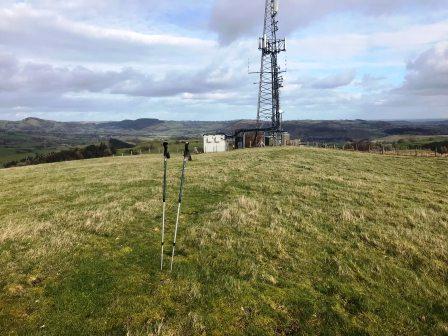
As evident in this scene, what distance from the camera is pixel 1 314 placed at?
9953 millimetres

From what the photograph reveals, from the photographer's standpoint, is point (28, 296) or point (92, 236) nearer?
point (28, 296)

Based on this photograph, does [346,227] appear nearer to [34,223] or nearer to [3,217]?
[34,223]

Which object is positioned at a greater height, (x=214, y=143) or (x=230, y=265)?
(x=214, y=143)

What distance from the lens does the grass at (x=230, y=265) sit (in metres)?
10.1

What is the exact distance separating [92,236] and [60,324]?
20.4ft

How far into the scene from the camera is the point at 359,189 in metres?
25.8

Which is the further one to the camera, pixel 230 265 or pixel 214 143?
pixel 214 143

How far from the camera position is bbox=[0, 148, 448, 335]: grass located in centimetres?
1009

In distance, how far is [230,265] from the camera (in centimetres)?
1309

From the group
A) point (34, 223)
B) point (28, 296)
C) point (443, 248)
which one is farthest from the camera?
point (34, 223)

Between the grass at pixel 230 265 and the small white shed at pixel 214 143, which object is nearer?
the grass at pixel 230 265

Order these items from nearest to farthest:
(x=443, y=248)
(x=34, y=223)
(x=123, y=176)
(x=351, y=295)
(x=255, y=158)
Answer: (x=351, y=295) → (x=443, y=248) → (x=34, y=223) → (x=123, y=176) → (x=255, y=158)

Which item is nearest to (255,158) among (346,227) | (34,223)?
(346,227)

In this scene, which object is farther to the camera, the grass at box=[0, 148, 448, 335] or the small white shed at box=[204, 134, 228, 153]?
the small white shed at box=[204, 134, 228, 153]
